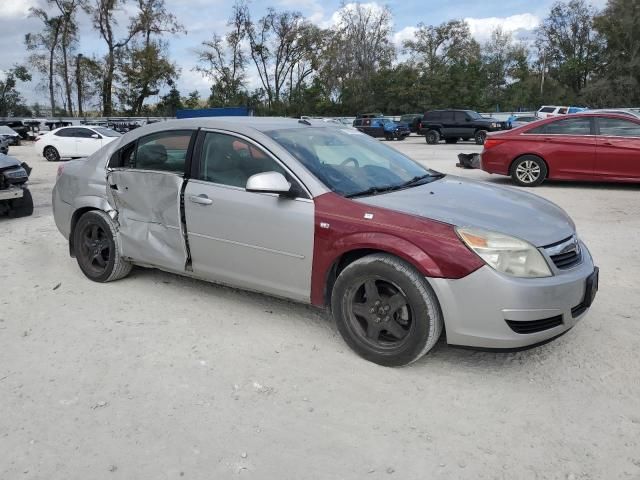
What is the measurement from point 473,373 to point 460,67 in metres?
60.2

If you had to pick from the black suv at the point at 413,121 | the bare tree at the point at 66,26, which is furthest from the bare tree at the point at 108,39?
the black suv at the point at 413,121

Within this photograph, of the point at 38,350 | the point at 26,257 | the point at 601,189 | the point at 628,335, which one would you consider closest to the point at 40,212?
the point at 26,257

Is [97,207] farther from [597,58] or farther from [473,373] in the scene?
[597,58]

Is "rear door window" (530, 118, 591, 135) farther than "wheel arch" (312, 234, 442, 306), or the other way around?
"rear door window" (530, 118, 591, 135)

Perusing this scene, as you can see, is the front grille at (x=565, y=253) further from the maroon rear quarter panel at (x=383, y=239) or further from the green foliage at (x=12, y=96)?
the green foliage at (x=12, y=96)

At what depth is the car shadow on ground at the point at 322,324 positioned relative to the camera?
3.62m

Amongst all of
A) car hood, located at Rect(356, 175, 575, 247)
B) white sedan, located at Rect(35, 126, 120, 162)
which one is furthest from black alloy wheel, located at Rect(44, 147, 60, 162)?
car hood, located at Rect(356, 175, 575, 247)

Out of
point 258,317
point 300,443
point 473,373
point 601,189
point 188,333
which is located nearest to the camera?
point 300,443

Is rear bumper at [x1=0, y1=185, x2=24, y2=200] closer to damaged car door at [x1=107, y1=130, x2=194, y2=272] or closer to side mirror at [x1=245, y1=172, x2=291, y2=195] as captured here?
damaged car door at [x1=107, y1=130, x2=194, y2=272]

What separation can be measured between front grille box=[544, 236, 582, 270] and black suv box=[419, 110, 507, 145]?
89.3ft

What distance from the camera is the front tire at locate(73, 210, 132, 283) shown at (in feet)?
16.4

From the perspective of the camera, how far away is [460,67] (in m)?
59.0

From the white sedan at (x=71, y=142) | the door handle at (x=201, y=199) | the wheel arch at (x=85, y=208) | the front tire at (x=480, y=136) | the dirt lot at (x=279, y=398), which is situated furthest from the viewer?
the front tire at (x=480, y=136)

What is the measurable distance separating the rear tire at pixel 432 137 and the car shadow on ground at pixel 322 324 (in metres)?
26.8
